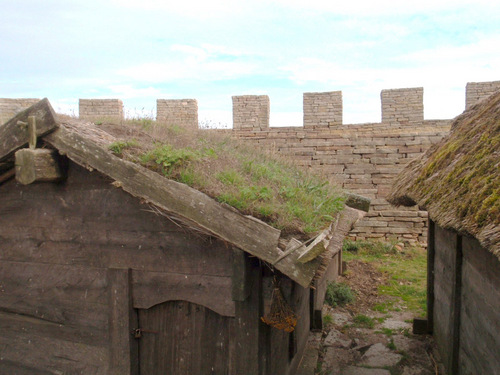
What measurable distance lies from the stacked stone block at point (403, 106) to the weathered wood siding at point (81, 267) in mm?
9671

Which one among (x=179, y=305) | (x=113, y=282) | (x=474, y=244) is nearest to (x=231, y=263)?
(x=179, y=305)

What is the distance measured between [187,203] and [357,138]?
10.0 metres

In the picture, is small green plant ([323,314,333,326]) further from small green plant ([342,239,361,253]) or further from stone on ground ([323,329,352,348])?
small green plant ([342,239,361,253])

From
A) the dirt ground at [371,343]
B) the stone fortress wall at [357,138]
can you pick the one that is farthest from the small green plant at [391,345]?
the stone fortress wall at [357,138]

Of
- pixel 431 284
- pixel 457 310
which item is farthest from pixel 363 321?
pixel 457 310

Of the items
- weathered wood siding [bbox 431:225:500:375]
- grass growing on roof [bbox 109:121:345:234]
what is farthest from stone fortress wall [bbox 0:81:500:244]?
grass growing on roof [bbox 109:121:345:234]

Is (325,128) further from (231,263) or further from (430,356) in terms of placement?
(231,263)

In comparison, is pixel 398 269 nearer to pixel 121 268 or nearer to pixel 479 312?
pixel 479 312

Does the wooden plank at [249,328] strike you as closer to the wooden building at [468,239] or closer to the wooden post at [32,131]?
the wooden building at [468,239]

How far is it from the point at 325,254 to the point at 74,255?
249cm

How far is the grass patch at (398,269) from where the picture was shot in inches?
326

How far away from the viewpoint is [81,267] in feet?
13.6

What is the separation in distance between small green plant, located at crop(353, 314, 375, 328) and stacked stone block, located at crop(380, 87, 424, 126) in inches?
262

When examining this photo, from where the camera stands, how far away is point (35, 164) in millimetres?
3684
